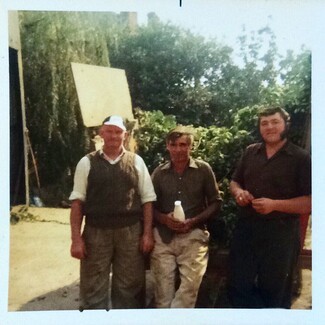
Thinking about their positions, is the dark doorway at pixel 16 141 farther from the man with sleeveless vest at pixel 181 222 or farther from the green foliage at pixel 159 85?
the man with sleeveless vest at pixel 181 222

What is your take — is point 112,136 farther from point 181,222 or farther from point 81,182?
point 181,222

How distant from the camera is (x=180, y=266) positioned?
136 cm

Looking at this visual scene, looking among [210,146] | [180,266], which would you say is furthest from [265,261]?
[210,146]

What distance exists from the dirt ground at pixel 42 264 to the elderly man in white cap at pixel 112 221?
1.2 inches

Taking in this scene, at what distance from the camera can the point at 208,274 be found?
136 cm

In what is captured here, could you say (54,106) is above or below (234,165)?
above

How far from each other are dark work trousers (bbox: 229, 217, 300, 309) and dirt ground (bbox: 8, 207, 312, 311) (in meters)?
0.47

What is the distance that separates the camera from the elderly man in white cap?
134 centimetres

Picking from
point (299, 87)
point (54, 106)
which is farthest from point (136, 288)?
point (299, 87)

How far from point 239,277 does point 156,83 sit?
604 mm

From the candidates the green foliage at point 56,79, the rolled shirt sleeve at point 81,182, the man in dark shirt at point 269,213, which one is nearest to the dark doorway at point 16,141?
the green foliage at point 56,79

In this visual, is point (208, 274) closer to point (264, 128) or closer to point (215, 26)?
point (264, 128)

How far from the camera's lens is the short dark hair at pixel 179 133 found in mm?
1350

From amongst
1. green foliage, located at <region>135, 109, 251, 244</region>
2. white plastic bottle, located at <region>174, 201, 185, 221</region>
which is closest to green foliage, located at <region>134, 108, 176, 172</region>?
green foliage, located at <region>135, 109, 251, 244</region>
